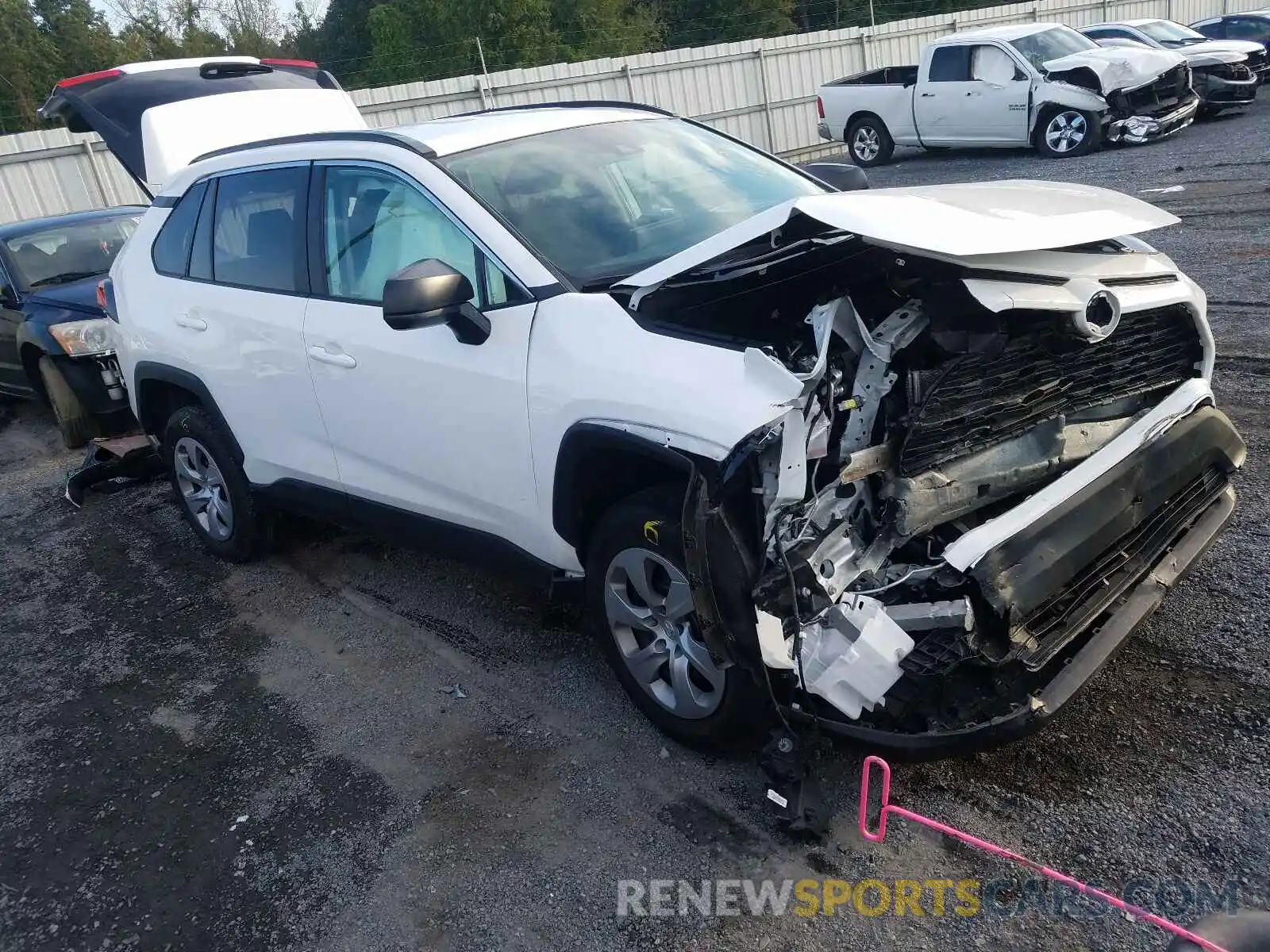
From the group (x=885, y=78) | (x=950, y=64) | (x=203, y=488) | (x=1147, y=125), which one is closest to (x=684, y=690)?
(x=203, y=488)

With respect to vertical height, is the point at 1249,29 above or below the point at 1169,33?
below

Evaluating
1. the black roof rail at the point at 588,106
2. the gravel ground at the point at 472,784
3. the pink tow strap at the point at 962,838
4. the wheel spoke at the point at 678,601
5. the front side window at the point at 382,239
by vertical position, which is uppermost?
the black roof rail at the point at 588,106

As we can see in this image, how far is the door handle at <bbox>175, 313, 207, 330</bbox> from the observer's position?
15.4ft

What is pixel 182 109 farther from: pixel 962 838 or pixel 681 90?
pixel 681 90

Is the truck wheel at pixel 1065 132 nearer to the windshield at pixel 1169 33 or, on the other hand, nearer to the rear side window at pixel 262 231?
the windshield at pixel 1169 33

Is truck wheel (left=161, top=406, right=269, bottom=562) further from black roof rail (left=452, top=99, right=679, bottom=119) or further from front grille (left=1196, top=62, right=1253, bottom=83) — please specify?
front grille (left=1196, top=62, right=1253, bottom=83)

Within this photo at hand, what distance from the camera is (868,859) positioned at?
2.76 meters

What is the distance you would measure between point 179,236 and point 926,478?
3916mm

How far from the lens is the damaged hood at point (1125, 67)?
1375 cm

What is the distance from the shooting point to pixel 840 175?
469 centimetres

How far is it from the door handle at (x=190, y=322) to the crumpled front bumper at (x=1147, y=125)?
13.1 m

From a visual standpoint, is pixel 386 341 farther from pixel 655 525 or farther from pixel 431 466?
pixel 655 525

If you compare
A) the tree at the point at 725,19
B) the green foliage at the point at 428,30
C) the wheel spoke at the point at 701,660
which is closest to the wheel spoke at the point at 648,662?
the wheel spoke at the point at 701,660

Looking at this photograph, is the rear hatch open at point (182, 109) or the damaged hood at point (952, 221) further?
the rear hatch open at point (182, 109)
